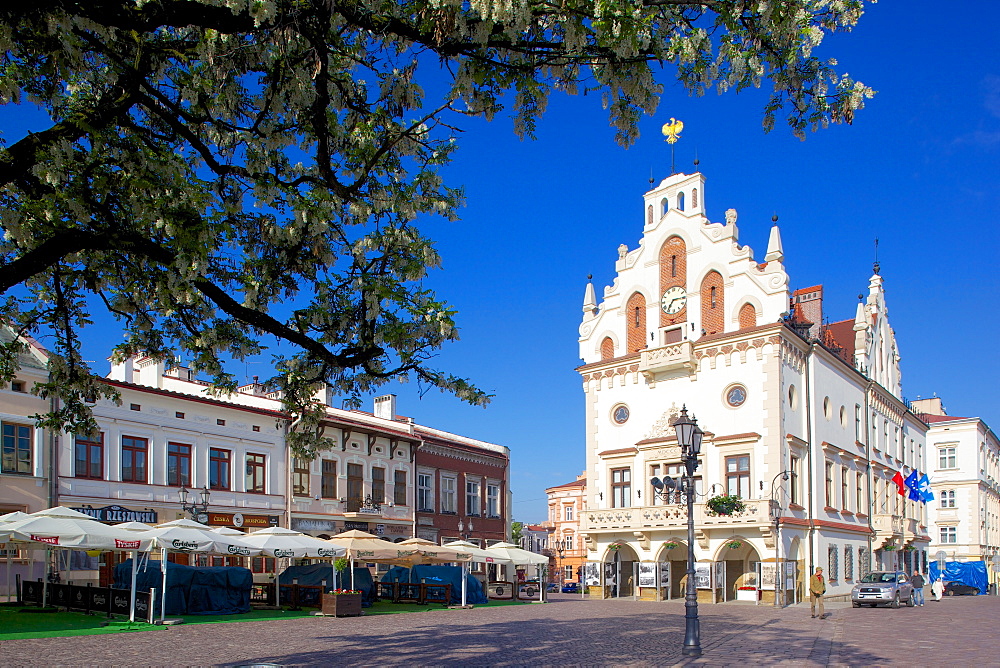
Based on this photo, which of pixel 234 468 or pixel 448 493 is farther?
pixel 448 493

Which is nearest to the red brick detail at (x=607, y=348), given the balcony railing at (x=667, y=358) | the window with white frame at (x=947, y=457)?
the balcony railing at (x=667, y=358)

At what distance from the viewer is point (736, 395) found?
121 ft

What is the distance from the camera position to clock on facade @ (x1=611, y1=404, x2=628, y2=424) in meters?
40.7

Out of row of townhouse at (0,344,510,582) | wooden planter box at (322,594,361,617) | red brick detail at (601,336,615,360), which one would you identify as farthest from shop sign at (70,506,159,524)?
red brick detail at (601,336,615,360)

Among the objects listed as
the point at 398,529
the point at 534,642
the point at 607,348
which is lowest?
the point at 398,529

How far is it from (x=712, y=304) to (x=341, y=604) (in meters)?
21.3

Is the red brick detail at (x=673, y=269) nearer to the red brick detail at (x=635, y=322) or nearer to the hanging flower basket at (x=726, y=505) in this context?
the red brick detail at (x=635, y=322)

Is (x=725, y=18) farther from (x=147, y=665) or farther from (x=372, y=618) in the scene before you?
(x=372, y=618)

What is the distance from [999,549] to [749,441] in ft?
156

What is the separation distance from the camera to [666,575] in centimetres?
3794

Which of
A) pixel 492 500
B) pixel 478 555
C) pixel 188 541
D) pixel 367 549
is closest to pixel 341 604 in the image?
pixel 367 549

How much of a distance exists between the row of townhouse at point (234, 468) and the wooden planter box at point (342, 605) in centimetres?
448

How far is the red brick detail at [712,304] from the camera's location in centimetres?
3838

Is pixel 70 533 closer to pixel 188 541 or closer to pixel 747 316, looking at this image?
pixel 188 541
